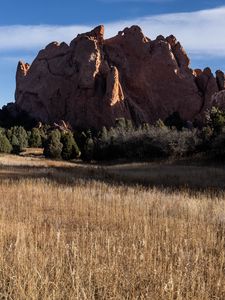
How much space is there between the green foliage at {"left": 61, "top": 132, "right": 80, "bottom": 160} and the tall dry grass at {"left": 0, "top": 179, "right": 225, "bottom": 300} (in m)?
63.5

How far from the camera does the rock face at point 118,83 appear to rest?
124 metres

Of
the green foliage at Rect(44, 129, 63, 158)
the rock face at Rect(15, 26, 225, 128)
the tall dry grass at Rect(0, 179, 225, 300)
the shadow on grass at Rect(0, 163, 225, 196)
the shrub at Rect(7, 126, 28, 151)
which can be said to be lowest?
the shadow on grass at Rect(0, 163, 225, 196)

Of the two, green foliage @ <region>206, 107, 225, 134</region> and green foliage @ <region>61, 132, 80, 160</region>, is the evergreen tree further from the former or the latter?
green foliage @ <region>206, 107, 225, 134</region>

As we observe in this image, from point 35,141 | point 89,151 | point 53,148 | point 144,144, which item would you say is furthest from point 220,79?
point 144,144

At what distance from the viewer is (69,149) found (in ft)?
240

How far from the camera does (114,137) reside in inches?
2785

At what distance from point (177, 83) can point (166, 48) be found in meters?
10.2

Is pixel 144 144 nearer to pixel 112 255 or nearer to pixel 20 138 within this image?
pixel 20 138

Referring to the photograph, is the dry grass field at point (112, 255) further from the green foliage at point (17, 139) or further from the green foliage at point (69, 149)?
the green foliage at point (17, 139)

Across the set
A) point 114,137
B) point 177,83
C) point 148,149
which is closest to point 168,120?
point 177,83

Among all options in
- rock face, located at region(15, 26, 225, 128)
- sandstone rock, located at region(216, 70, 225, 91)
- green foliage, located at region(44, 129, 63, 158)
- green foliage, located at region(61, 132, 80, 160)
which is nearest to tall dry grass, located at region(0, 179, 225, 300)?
green foliage, located at region(44, 129, 63, 158)

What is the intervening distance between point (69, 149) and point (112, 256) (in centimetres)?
6830

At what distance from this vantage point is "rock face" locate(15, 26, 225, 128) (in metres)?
124

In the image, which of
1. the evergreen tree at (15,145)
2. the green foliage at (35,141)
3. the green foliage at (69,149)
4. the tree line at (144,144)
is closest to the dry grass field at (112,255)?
the tree line at (144,144)
